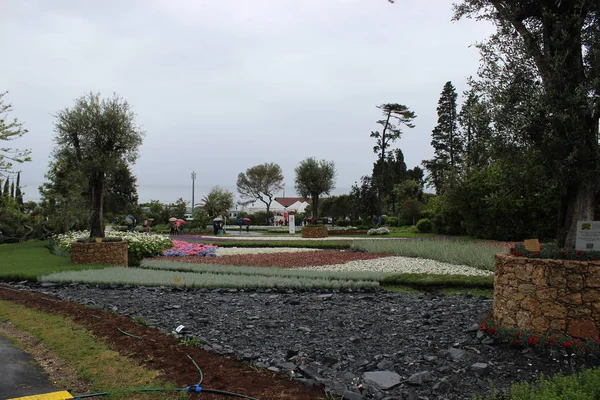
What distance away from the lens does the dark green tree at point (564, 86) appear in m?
4.93

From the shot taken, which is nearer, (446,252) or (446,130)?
(446,252)

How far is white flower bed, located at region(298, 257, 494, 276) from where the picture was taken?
36.9ft

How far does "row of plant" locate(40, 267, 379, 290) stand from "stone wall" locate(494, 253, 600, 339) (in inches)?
150

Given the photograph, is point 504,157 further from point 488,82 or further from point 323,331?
point 323,331

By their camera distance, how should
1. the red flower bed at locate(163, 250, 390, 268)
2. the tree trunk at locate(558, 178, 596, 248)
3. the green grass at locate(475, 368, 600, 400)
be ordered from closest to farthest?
the green grass at locate(475, 368, 600, 400) < the tree trunk at locate(558, 178, 596, 248) < the red flower bed at locate(163, 250, 390, 268)

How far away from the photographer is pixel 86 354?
488cm

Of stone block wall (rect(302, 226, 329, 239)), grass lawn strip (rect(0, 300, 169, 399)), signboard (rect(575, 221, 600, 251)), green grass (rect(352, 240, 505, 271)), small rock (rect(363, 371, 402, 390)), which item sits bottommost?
grass lawn strip (rect(0, 300, 169, 399))

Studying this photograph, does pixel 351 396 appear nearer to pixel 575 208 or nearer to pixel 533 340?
pixel 533 340

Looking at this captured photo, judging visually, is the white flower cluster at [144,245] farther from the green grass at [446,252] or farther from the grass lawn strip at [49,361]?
the grass lawn strip at [49,361]

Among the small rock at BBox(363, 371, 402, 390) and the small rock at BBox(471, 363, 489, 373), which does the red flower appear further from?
the small rock at BBox(363, 371, 402, 390)

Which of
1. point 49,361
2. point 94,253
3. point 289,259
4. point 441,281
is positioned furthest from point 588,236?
point 94,253

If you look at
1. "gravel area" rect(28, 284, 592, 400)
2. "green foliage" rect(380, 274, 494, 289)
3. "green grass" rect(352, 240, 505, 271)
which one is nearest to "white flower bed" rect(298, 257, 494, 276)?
"green grass" rect(352, 240, 505, 271)

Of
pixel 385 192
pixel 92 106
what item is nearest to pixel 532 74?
pixel 92 106

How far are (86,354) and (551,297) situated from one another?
4999 millimetres
